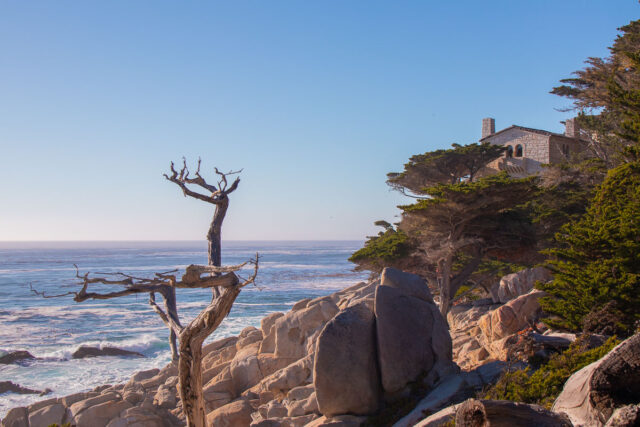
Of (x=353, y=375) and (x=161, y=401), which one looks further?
(x=161, y=401)

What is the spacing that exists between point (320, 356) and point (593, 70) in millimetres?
18521

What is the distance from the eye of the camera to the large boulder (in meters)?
9.12

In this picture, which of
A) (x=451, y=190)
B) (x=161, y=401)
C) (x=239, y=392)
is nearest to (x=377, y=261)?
(x=451, y=190)

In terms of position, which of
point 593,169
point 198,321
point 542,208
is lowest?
point 198,321

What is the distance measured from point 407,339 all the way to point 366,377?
1.08m

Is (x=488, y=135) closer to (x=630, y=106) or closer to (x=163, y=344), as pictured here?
(x=630, y=106)

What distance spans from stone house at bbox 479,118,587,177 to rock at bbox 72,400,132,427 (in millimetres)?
23648

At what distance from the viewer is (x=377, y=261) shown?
65.1ft

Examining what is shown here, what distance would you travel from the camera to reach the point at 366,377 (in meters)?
9.11

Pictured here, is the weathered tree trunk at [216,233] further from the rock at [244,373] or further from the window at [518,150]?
the window at [518,150]

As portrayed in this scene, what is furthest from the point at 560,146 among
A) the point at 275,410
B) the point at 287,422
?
the point at 287,422

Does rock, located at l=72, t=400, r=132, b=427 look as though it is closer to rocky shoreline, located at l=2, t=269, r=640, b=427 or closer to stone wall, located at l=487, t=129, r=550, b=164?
rocky shoreline, located at l=2, t=269, r=640, b=427

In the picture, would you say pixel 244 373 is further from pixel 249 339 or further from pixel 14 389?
pixel 14 389

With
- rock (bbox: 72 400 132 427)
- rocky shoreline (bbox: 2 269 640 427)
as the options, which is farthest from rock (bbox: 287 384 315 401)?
rock (bbox: 72 400 132 427)
